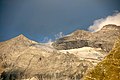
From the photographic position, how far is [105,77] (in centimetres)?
1278

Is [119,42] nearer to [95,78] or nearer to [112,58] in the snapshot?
[112,58]

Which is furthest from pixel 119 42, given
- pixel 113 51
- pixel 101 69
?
pixel 101 69

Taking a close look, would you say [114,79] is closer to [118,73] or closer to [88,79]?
[118,73]

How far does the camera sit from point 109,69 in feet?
41.8

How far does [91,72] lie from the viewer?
1327 centimetres

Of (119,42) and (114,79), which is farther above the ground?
(119,42)

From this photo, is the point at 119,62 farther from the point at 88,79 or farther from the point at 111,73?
the point at 88,79

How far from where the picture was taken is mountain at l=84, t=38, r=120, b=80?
1261 cm

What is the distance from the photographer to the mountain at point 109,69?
12609 mm

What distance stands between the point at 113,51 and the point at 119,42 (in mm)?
500

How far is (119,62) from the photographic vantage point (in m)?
12.7

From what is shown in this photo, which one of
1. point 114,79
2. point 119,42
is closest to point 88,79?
point 114,79

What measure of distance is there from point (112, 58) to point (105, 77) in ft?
2.68

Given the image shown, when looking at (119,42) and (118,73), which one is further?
(119,42)
